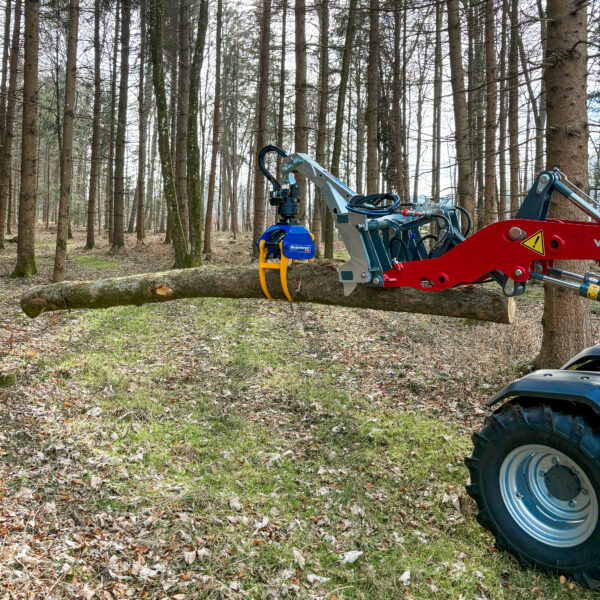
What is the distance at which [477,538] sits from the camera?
4043mm

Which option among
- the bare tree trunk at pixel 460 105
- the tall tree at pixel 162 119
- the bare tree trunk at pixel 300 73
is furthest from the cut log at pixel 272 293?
the bare tree trunk at pixel 300 73

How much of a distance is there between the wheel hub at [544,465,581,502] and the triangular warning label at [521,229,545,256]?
A: 5.05 ft

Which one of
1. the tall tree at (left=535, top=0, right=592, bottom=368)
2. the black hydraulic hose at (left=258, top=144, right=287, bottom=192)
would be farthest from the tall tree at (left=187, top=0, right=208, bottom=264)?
the tall tree at (left=535, top=0, right=592, bottom=368)

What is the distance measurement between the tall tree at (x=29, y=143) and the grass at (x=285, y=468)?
261 inches

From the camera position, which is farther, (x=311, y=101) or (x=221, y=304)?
(x=311, y=101)

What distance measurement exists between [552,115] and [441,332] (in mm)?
4727

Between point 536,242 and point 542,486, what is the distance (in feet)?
5.87

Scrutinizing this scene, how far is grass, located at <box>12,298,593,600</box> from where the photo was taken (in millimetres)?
3746

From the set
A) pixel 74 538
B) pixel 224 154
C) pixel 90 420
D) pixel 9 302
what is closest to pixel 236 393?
pixel 90 420

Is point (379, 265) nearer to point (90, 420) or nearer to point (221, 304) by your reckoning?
point (90, 420)

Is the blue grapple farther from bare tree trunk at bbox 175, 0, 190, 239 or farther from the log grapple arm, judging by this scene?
bare tree trunk at bbox 175, 0, 190, 239

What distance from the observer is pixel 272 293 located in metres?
5.66

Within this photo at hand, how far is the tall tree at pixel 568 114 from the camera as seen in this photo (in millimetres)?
5902

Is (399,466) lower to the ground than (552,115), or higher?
lower
